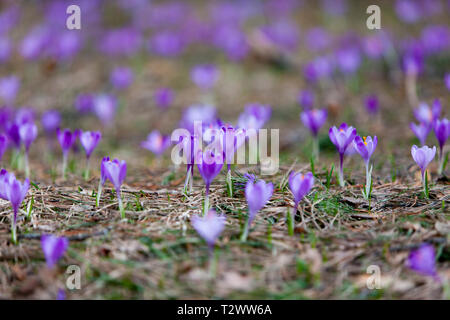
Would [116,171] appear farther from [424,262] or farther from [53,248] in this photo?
[424,262]

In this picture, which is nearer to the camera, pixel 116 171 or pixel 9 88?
pixel 116 171

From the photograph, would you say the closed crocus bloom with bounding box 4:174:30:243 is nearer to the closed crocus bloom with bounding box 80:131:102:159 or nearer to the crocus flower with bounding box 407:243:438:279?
the closed crocus bloom with bounding box 80:131:102:159

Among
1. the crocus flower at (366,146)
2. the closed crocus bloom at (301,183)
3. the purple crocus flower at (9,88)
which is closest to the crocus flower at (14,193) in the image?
the closed crocus bloom at (301,183)

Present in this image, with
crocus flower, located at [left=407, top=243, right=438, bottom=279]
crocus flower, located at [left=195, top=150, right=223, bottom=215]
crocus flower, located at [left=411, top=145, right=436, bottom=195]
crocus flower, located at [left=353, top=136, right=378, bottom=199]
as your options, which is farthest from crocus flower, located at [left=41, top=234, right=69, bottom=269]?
crocus flower, located at [left=411, top=145, right=436, bottom=195]

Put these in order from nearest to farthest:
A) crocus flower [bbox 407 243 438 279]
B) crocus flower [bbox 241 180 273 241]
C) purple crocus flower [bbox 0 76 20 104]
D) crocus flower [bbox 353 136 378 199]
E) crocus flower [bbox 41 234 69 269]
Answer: crocus flower [bbox 407 243 438 279] → crocus flower [bbox 41 234 69 269] → crocus flower [bbox 241 180 273 241] → crocus flower [bbox 353 136 378 199] → purple crocus flower [bbox 0 76 20 104]

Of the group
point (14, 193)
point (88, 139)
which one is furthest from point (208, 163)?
point (88, 139)

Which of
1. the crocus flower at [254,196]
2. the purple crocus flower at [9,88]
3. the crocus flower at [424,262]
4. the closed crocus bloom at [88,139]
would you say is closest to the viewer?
the crocus flower at [424,262]

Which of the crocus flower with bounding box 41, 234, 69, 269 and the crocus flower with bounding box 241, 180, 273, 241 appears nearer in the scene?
the crocus flower with bounding box 41, 234, 69, 269

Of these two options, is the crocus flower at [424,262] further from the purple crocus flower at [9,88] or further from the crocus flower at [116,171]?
the purple crocus flower at [9,88]

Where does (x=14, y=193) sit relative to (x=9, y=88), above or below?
below

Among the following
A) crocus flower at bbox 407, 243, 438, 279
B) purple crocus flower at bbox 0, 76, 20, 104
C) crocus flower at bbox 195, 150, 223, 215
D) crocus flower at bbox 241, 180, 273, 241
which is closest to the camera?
crocus flower at bbox 407, 243, 438, 279

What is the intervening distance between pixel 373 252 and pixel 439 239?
0.27 m

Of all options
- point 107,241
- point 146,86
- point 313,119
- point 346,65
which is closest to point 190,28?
point 146,86

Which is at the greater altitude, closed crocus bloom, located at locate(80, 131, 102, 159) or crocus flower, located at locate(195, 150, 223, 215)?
closed crocus bloom, located at locate(80, 131, 102, 159)
